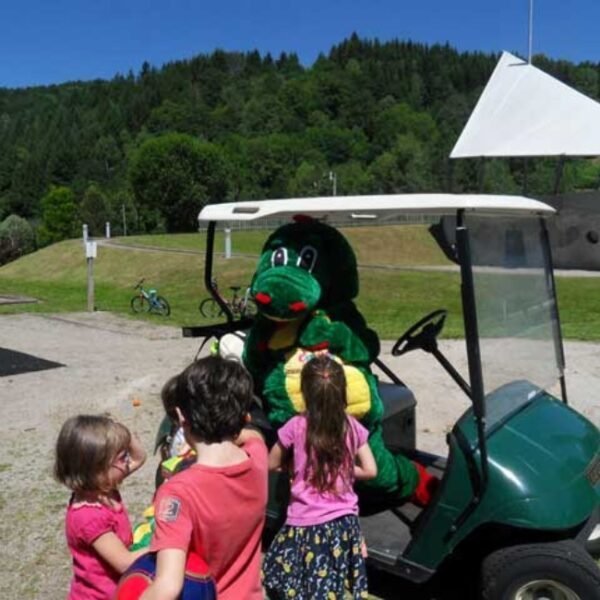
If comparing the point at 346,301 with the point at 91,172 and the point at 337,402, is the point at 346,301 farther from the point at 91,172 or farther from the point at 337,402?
the point at 91,172

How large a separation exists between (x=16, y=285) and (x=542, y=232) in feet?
76.4

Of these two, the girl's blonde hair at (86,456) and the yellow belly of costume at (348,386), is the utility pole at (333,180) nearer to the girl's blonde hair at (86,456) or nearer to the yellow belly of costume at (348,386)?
the yellow belly of costume at (348,386)

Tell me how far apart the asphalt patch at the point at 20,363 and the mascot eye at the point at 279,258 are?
19.2ft

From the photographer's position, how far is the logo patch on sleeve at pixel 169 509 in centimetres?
174

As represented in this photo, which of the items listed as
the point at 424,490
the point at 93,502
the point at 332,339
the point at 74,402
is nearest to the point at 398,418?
the point at 424,490

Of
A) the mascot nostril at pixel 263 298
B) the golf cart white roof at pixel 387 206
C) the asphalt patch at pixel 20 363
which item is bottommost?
the asphalt patch at pixel 20 363

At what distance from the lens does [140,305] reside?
16.3 m

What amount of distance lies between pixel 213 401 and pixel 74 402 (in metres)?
5.56

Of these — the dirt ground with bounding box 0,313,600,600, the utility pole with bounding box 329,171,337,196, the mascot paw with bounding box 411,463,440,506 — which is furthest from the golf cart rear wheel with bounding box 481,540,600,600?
the utility pole with bounding box 329,171,337,196

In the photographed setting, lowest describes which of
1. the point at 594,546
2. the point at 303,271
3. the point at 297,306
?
the point at 594,546

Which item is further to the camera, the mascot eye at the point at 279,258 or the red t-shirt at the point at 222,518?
the mascot eye at the point at 279,258

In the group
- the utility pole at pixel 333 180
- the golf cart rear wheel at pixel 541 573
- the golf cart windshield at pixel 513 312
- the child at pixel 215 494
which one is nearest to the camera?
the child at pixel 215 494

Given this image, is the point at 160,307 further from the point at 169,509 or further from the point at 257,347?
the point at 169,509

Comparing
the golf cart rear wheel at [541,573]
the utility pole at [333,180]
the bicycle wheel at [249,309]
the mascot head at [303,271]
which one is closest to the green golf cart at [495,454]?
the golf cart rear wheel at [541,573]
